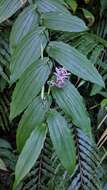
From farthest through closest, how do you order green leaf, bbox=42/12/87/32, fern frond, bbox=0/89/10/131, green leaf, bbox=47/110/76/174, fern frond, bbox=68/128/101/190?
Result: 1. fern frond, bbox=0/89/10/131
2. fern frond, bbox=68/128/101/190
3. green leaf, bbox=42/12/87/32
4. green leaf, bbox=47/110/76/174

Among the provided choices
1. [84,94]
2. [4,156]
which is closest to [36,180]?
[4,156]

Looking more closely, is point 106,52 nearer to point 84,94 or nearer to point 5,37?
point 84,94

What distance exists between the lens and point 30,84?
1.96 feet

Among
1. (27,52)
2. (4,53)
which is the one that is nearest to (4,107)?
(4,53)

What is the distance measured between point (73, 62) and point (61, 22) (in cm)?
11

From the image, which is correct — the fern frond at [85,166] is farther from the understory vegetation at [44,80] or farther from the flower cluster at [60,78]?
the flower cluster at [60,78]

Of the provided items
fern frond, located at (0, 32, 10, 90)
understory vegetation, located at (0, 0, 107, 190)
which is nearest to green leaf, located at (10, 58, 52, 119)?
understory vegetation, located at (0, 0, 107, 190)

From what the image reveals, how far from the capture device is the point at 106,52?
1.32 m

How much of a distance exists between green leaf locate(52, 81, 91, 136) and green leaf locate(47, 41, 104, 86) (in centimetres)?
3

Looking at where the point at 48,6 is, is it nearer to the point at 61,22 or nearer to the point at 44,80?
the point at 61,22

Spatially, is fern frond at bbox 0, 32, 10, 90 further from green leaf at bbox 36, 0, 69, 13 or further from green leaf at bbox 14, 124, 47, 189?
green leaf at bbox 14, 124, 47, 189

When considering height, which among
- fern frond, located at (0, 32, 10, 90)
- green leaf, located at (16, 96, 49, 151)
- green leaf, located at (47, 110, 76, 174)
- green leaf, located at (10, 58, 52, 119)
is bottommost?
fern frond, located at (0, 32, 10, 90)

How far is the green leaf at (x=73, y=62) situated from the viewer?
23.9 inches

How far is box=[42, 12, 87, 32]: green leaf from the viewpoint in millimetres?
680
